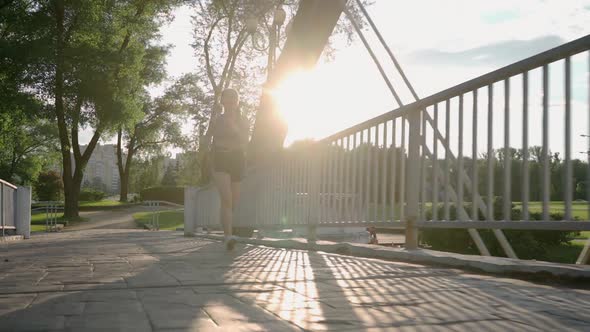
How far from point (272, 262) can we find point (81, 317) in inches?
110

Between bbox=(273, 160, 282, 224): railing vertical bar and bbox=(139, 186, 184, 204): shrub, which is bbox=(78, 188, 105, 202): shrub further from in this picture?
bbox=(273, 160, 282, 224): railing vertical bar

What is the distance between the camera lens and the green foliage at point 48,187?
63.8 metres

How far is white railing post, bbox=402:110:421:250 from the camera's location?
526 cm

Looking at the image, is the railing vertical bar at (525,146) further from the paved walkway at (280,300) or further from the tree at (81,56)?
the tree at (81,56)

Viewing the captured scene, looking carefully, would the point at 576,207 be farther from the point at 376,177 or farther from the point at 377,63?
the point at 377,63

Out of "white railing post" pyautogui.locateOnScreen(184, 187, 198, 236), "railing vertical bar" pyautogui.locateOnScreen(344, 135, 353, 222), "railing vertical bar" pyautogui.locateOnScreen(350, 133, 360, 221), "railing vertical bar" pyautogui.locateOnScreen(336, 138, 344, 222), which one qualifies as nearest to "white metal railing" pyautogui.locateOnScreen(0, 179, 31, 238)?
"white railing post" pyautogui.locateOnScreen(184, 187, 198, 236)

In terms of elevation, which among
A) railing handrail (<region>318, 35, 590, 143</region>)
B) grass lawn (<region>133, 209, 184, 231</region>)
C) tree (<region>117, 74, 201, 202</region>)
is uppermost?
tree (<region>117, 74, 201, 202</region>)

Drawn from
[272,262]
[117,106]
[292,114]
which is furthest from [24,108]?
[272,262]

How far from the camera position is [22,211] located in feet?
48.1

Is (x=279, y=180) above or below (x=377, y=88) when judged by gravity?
below

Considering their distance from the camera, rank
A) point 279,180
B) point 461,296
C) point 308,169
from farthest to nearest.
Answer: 1. point 279,180
2. point 308,169
3. point 461,296

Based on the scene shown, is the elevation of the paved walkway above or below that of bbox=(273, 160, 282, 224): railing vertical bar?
below

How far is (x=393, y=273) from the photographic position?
4.07 metres

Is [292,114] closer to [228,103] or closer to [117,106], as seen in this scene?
[228,103]
